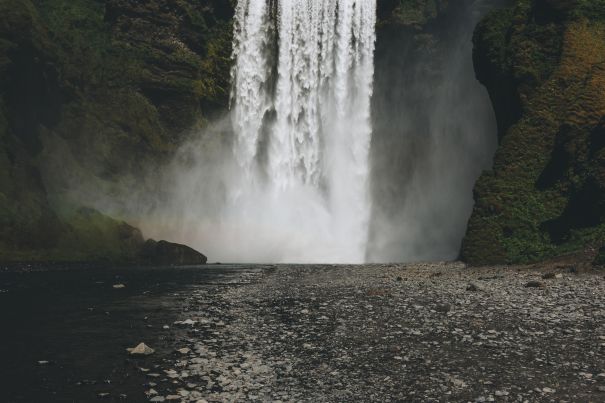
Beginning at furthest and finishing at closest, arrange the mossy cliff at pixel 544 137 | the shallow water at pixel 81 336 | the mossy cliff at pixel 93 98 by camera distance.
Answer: the mossy cliff at pixel 93 98, the mossy cliff at pixel 544 137, the shallow water at pixel 81 336

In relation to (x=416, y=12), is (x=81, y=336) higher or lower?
lower

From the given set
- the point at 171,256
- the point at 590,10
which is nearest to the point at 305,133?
the point at 171,256

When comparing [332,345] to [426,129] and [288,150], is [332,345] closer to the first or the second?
[426,129]

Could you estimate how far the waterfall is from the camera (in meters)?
58.2

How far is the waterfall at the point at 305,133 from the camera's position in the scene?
191 feet

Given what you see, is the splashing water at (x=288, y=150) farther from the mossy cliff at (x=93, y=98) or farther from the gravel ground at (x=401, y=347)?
the gravel ground at (x=401, y=347)

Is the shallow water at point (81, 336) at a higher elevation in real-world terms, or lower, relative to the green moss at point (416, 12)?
lower

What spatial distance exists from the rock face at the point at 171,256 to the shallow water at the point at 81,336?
21206mm

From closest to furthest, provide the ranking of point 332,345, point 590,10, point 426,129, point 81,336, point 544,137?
1. point 332,345
2. point 81,336
3. point 544,137
4. point 590,10
5. point 426,129

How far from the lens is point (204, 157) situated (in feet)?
230

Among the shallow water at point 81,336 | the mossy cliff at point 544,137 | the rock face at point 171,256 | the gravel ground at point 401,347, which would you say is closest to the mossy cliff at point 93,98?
the rock face at point 171,256

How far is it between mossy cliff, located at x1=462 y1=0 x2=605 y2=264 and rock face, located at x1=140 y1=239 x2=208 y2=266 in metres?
28.7

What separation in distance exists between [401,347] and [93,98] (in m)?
67.1

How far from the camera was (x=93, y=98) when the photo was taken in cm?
6862
